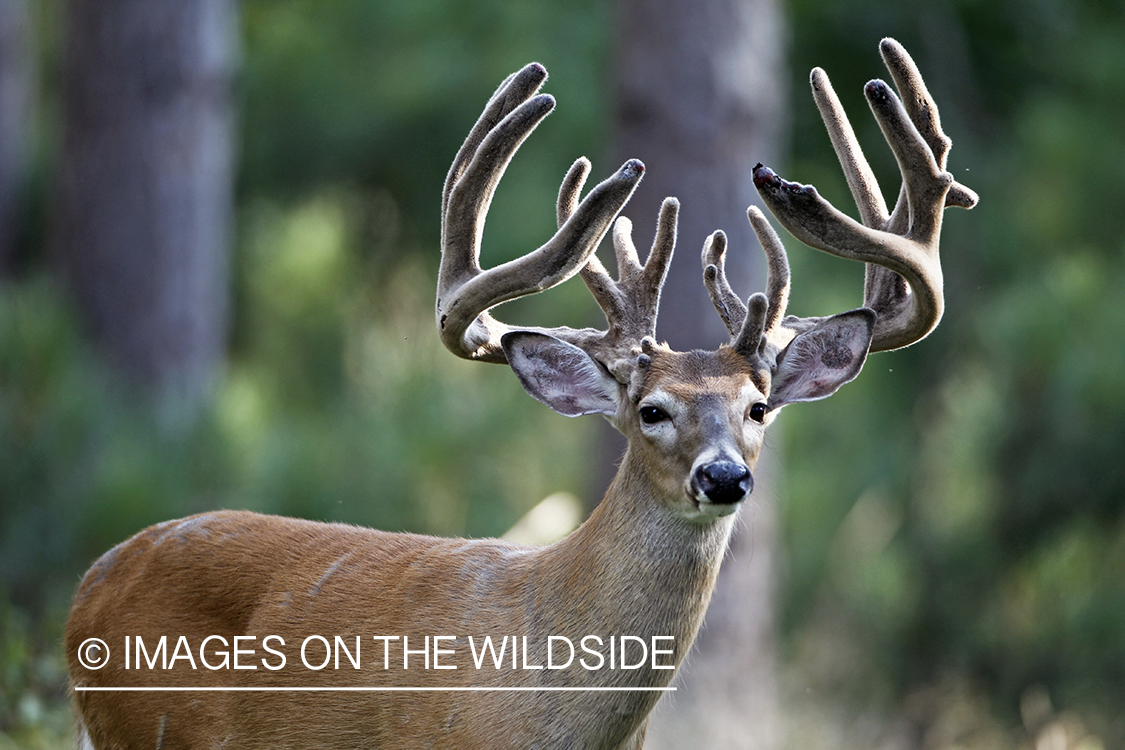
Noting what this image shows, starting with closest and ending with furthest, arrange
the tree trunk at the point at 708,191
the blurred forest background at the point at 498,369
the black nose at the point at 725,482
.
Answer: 1. the black nose at the point at 725,482
2. the tree trunk at the point at 708,191
3. the blurred forest background at the point at 498,369

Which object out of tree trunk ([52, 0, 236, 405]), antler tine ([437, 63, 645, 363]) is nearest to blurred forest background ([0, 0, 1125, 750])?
tree trunk ([52, 0, 236, 405])

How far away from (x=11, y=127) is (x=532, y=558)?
1006 cm

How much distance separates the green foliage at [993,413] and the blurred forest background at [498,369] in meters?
0.03

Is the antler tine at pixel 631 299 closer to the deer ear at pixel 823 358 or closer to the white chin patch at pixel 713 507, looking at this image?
the deer ear at pixel 823 358

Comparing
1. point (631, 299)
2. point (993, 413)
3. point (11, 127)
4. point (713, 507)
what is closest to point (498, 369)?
point (993, 413)

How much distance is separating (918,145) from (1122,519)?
6979 mm

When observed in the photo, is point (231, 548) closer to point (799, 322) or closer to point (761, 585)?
point (799, 322)

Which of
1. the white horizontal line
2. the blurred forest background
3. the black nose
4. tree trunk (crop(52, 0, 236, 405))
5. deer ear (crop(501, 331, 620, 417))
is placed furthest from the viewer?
tree trunk (crop(52, 0, 236, 405))

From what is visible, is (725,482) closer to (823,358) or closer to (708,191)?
(823,358)

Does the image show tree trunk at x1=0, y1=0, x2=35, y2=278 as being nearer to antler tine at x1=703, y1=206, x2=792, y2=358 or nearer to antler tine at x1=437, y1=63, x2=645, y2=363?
antler tine at x1=437, y1=63, x2=645, y2=363

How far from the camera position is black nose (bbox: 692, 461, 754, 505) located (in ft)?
11.3

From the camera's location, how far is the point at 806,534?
1138cm

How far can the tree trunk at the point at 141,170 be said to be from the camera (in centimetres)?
1017
